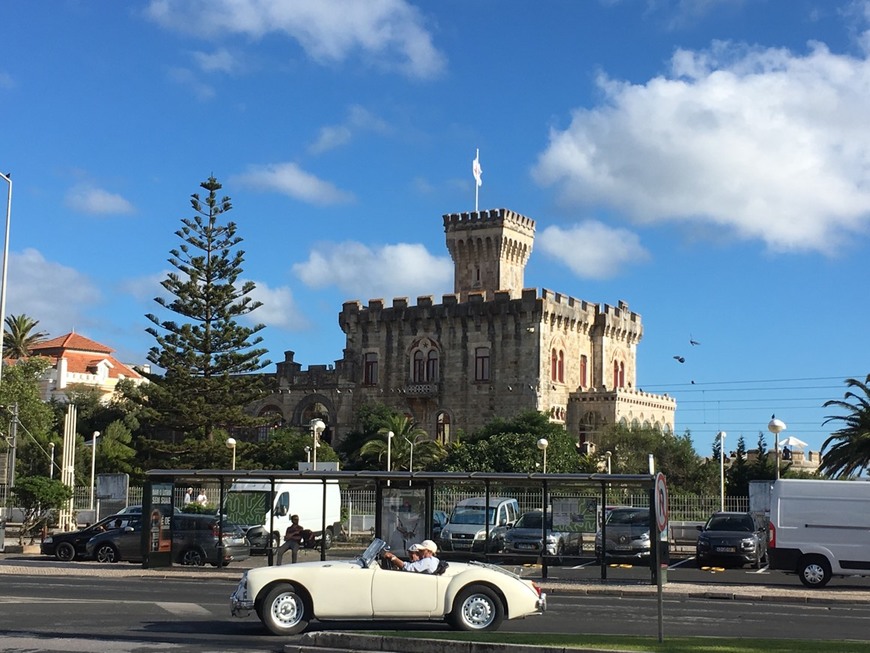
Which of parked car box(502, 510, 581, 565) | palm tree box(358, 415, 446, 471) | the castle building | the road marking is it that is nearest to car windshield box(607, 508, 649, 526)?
parked car box(502, 510, 581, 565)

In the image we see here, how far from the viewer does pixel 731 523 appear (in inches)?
1128

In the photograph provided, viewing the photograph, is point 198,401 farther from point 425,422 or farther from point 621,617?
point 621,617

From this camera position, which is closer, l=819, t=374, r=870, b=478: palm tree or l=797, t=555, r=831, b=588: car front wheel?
l=797, t=555, r=831, b=588: car front wheel

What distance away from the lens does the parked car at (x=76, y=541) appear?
2906 centimetres

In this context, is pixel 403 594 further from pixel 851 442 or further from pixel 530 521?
pixel 851 442

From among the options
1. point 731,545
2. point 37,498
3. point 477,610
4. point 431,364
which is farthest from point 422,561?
point 431,364

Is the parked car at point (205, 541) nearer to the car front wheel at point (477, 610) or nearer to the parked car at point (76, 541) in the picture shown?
the parked car at point (76, 541)

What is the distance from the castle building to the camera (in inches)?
2581

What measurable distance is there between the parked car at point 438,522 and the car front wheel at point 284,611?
11.4m

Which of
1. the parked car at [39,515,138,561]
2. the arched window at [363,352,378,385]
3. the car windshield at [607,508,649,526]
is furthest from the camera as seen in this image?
the arched window at [363,352,378,385]

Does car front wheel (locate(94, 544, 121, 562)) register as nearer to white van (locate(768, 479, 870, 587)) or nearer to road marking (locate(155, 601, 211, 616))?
road marking (locate(155, 601, 211, 616))

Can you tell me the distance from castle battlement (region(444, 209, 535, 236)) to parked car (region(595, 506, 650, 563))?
4743 cm

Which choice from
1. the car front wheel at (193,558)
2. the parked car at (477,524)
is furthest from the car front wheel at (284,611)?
the car front wheel at (193,558)

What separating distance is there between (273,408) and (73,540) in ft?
143
